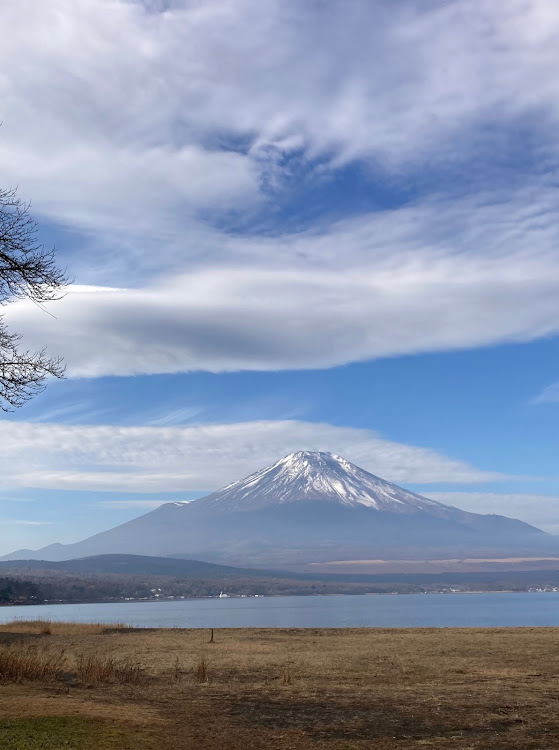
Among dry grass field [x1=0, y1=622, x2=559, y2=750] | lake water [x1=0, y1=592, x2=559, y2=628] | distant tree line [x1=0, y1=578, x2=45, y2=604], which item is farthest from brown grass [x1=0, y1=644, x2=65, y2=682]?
distant tree line [x1=0, y1=578, x2=45, y2=604]

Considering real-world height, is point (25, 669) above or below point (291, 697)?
above

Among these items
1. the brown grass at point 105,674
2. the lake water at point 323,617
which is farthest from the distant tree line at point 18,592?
the brown grass at point 105,674

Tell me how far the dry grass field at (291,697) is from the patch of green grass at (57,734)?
0.01 meters

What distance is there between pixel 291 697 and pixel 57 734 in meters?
5.62

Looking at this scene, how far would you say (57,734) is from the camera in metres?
10.5

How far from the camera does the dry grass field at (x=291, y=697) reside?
1079cm

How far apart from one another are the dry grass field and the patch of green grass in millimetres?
14

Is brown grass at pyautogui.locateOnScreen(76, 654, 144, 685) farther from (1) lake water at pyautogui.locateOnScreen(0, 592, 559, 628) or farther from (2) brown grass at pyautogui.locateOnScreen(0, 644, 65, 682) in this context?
(1) lake water at pyautogui.locateOnScreen(0, 592, 559, 628)

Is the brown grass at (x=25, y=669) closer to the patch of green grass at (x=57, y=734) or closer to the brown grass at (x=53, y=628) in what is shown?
the patch of green grass at (x=57, y=734)

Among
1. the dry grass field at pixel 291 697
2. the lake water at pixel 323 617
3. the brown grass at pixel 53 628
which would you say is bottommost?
the lake water at pixel 323 617

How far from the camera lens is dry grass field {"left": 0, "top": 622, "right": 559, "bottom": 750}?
1079 centimetres

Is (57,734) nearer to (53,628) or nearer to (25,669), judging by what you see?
(25,669)

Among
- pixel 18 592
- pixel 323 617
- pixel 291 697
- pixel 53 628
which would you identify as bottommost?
pixel 323 617

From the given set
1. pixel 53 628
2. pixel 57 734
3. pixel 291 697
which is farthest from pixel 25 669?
pixel 53 628
